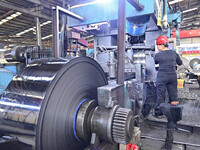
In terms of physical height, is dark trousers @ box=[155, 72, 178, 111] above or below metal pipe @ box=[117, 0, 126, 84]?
below

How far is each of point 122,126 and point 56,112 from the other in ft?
1.21

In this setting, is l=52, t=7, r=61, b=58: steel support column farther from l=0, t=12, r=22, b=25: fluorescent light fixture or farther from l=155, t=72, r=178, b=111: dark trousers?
l=0, t=12, r=22, b=25: fluorescent light fixture

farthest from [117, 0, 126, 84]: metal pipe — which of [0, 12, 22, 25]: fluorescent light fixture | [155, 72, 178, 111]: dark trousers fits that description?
[0, 12, 22, 25]: fluorescent light fixture

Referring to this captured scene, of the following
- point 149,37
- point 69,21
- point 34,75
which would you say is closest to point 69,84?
point 34,75

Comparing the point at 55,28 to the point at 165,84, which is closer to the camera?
the point at 55,28

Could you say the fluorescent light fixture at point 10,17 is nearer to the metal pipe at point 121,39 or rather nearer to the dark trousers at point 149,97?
the dark trousers at point 149,97

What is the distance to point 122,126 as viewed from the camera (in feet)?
2.75

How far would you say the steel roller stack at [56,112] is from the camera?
75 cm

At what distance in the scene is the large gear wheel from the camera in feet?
2.77

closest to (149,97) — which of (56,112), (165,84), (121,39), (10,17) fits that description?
(165,84)

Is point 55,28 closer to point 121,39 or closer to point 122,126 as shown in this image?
point 121,39

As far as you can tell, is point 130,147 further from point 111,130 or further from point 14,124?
point 14,124


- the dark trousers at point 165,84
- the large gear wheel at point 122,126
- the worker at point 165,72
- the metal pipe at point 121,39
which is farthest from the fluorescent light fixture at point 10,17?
the large gear wheel at point 122,126

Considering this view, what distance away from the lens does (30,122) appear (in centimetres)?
73
